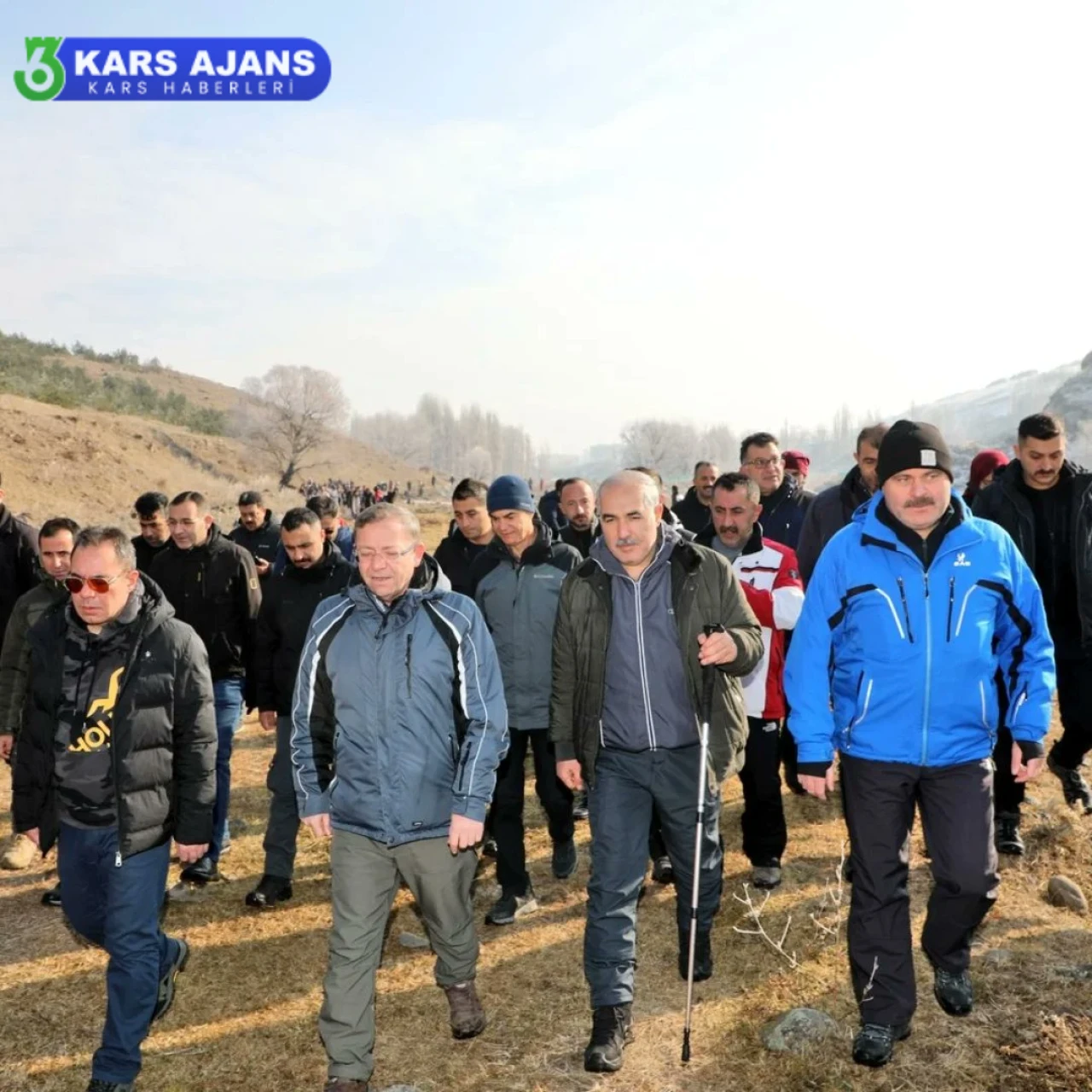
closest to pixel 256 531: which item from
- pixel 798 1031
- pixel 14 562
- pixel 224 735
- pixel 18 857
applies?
pixel 14 562

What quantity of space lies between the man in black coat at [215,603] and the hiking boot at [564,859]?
2559mm

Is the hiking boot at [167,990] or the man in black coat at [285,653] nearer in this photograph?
the hiking boot at [167,990]

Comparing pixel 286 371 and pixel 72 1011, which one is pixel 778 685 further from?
pixel 286 371

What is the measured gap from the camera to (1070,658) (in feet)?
21.5

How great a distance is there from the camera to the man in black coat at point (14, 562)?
7.49 metres

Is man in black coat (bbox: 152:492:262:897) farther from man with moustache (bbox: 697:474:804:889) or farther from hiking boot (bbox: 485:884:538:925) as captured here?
man with moustache (bbox: 697:474:804:889)

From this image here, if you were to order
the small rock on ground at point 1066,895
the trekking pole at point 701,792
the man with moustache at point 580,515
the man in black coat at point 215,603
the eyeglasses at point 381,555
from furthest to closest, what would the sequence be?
the man with moustache at point 580,515, the man in black coat at point 215,603, the small rock on ground at point 1066,895, the trekking pole at point 701,792, the eyeglasses at point 381,555

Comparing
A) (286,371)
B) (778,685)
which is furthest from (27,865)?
(286,371)

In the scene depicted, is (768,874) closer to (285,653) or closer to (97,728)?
(285,653)

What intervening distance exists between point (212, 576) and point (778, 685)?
4.29m

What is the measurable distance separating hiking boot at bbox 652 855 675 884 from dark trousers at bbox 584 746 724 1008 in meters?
1.64

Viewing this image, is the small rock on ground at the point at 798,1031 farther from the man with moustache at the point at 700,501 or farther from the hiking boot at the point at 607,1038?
the man with moustache at the point at 700,501

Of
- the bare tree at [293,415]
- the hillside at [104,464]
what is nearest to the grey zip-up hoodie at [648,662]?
the hillside at [104,464]

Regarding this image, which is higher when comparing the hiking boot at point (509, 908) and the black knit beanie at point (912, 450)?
the black knit beanie at point (912, 450)
